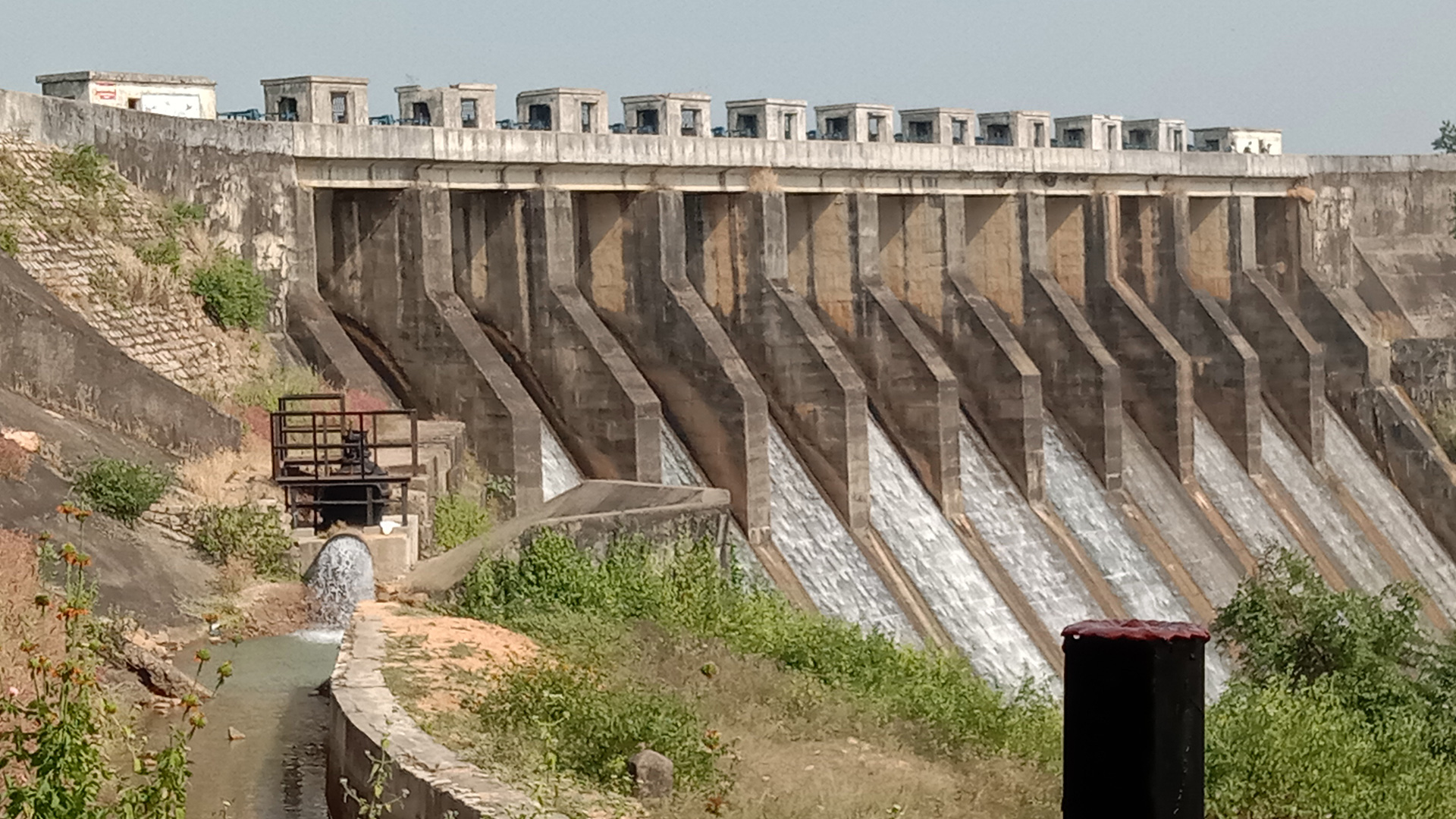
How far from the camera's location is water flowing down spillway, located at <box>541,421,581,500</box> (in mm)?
26500

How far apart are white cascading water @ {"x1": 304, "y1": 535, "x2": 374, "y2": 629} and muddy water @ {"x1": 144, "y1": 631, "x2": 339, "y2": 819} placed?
146 cm

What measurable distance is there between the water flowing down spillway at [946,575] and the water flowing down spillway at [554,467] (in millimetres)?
5193

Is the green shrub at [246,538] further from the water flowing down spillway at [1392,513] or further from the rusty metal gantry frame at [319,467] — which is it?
the water flowing down spillway at [1392,513]

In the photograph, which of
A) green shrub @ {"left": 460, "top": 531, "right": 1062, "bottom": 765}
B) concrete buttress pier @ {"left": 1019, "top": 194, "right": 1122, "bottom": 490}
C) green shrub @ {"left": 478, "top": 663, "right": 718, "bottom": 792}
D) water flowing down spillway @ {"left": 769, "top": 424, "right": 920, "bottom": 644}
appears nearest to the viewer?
green shrub @ {"left": 478, "top": 663, "right": 718, "bottom": 792}

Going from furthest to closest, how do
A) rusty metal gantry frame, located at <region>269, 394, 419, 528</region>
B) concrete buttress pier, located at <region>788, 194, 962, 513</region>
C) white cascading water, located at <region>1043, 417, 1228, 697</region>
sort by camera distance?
1. white cascading water, located at <region>1043, 417, 1228, 697</region>
2. concrete buttress pier, located at <region>788, 194, 962, 513</region>
3. rusty metal gantry frame, located at <region>269, 394, 419, 528</region>

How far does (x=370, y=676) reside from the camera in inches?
499

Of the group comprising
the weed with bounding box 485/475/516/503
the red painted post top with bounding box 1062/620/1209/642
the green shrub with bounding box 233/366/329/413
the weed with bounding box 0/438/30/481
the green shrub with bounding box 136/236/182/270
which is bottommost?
the weed with bounding box 485/475/516/503

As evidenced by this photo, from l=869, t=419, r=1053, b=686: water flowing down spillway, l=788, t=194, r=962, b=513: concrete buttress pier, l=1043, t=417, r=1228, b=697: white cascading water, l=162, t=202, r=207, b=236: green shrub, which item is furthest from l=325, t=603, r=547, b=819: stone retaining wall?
l=1043, t=417, r=1228, b=697: white cascading water

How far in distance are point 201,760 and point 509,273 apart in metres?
16.2

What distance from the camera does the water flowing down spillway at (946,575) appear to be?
2862 cm

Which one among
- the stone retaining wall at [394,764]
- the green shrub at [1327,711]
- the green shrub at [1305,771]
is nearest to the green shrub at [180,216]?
the stone retaining wall at [394,764]

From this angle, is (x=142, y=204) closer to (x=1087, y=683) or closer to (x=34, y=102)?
Answer: (x=34, y=102)

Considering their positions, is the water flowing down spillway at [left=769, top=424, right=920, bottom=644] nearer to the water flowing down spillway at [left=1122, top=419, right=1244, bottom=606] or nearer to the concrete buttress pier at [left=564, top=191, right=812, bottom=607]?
the concrete buttress pier at [left=564, top=191, right=812, bottom=607]

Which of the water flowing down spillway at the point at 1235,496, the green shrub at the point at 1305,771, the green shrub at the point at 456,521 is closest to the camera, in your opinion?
the green shrub at the point at 1305,771
